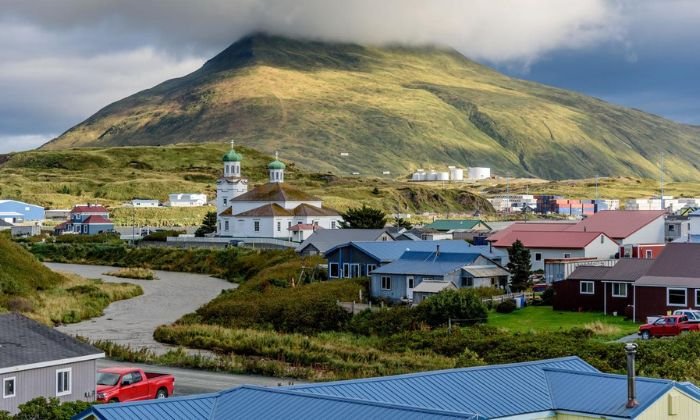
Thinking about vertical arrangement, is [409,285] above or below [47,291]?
above

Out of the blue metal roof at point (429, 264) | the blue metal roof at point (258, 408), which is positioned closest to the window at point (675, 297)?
the blue metal roof at point (429, 264)

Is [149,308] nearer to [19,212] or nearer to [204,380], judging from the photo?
[204,380]

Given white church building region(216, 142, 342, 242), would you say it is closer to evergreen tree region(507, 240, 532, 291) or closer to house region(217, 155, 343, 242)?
house region(217, 155, 343, 242)

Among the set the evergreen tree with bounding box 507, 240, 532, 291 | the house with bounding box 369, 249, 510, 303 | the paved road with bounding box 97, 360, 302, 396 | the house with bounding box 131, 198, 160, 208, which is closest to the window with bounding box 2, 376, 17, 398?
the paved road with bounding box 97, 360, 302, 396

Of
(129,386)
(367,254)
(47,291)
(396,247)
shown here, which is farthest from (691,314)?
(47,291)

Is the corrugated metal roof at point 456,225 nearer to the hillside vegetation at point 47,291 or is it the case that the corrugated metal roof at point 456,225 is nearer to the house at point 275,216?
the house at point 275,216

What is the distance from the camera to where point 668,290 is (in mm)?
44656

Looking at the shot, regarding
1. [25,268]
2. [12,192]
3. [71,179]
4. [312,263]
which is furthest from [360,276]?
[71,179]

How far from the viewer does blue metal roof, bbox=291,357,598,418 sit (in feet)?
58.7

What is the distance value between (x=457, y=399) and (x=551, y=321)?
1121 inches

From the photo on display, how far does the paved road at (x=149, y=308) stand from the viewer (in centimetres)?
4962

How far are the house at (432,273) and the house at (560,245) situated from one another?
8.31m

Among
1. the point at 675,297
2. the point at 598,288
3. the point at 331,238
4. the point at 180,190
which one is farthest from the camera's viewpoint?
the point at 180,190

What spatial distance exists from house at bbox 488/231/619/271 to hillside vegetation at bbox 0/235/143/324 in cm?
2498
